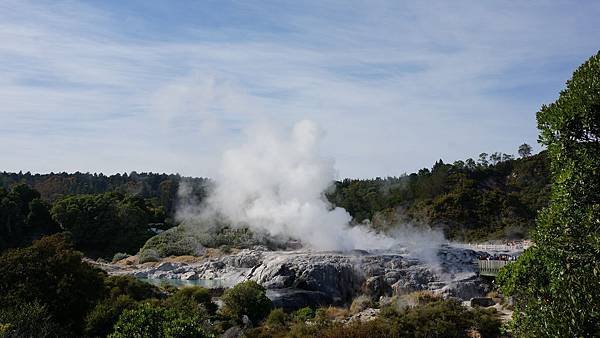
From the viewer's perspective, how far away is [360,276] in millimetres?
29531

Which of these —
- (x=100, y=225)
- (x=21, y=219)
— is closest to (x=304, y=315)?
(x=100, y=225)

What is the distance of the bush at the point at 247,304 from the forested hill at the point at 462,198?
24.7 metres

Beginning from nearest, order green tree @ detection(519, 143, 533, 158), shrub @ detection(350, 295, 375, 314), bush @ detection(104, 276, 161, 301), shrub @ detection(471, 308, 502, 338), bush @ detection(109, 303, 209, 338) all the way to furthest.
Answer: bush @ detection(109, 303, 209, 338), shrub @ detection(471, 308, 502, 338), shrub @ detection(350, 295, 375, 314), bush @ detection(104, 276, 161, 301), green tree @ detection(519, 143, 533, 158)

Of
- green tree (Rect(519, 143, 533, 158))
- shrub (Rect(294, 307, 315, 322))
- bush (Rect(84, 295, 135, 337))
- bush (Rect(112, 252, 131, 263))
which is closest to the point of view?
bush (Rect(84, 295, 135, 337))

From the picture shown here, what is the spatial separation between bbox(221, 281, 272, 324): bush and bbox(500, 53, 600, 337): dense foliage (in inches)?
600

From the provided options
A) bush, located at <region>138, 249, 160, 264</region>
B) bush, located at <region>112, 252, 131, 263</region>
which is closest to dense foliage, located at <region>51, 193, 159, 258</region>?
bush, located at <region>112, 252, 131, 263</region>

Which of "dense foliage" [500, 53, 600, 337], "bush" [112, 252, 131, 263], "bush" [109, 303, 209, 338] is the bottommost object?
"bush" [112, 252, 131, 263]

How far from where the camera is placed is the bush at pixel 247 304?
21.9m

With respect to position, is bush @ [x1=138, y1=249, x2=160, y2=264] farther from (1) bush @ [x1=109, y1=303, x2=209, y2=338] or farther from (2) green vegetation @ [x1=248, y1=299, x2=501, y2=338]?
(1) bush @ [x1=109, y1=303, x2=209, y2=338]

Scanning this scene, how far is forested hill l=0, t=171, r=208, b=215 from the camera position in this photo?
302 feet

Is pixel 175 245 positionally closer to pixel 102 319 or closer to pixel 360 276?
pixel 360 276

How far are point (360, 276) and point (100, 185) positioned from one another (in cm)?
9461

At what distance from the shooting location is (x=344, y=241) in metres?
35.4

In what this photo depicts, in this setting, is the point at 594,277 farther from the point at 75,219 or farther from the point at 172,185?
the point at 172,185
